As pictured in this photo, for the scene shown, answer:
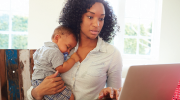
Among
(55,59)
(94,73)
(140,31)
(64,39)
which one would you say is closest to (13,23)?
(64,39)

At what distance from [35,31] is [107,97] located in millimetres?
2143

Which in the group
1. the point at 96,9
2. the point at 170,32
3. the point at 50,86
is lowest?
the point at 50,86

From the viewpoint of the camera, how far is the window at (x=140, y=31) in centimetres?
311

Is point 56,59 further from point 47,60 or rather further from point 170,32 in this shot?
point 170,32

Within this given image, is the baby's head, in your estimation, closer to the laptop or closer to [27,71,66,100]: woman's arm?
[27,71,66,100]: woman's arm

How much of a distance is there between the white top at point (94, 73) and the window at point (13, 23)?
6.97 ft

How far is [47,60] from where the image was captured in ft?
3.82

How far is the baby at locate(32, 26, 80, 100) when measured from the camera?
1.15 m

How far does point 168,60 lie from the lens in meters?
2.99

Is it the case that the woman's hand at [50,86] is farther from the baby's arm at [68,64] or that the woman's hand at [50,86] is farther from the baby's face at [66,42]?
the baby's face at [66,42]

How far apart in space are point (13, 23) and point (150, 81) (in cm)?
310

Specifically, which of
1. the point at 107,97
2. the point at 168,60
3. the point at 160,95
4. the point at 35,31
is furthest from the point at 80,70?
the point at 168,60

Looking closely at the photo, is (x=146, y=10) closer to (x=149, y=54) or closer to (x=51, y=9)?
(x=149, y=54)

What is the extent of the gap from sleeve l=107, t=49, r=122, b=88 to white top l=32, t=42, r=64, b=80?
43 centimetres
